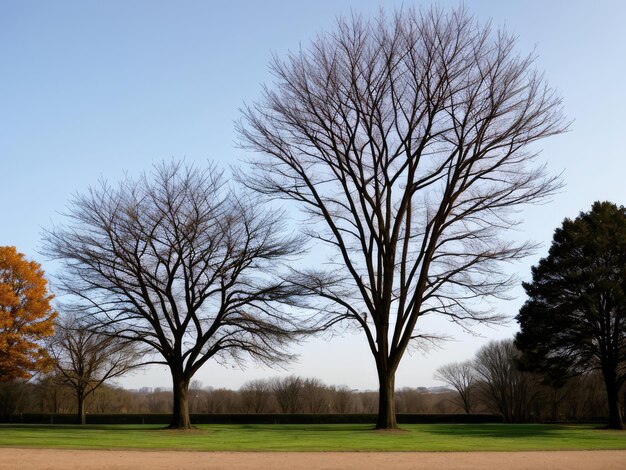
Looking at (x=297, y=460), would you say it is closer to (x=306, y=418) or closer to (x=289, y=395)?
(x=306, y=418)

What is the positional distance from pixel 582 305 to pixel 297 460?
86.0 ft

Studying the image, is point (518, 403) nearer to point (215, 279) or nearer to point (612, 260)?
point (612, 260)

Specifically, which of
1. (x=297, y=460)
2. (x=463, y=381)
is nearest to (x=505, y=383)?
(x=463, y=381)

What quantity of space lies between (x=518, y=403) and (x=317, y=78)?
4092 centimetres

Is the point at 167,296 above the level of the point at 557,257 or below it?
below

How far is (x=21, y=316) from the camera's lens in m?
36.3

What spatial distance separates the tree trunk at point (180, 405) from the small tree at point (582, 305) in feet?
67.7

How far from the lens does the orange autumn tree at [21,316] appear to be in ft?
117

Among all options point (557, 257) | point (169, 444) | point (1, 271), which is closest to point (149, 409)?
point (1, 271)

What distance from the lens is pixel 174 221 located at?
28641mm

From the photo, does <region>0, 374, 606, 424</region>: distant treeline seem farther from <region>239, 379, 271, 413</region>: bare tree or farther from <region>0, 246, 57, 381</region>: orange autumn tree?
<region>0, 246, 57, 381</region>: orange autumn tree

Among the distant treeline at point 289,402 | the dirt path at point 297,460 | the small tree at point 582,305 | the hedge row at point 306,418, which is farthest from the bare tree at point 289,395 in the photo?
the dirt path at point 297,460

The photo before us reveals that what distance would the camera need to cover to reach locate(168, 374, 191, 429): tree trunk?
28656mm

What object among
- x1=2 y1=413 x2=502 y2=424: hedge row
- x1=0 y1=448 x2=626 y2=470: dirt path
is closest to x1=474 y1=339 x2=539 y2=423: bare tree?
x1=2 y1=413 x2=502 y2=424: hedge row
